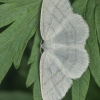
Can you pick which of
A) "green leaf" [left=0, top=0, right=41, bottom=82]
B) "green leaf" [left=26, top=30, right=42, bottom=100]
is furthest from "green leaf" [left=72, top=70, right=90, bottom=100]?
"green leaf" [left=0, top=0, right=41, bottom=82]

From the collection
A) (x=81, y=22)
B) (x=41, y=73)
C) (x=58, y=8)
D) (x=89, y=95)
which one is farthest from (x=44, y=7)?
(x=89, y=95)

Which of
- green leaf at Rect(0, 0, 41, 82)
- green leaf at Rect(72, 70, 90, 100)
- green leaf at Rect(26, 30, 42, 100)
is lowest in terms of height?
green leaf at Rect(72, 70, 90, 100)

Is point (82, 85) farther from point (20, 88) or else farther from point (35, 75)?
point (20, 88)

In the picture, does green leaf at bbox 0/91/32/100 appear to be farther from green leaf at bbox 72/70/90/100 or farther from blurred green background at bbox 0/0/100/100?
green leaf at bbox 72/70/90/100

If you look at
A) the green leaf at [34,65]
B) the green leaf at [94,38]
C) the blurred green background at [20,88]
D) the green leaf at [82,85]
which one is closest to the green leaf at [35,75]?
the green leaf at [34,65]

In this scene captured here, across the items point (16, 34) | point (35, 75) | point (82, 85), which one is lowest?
point (82, 85)

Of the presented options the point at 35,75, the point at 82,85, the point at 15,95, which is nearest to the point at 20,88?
the point at 15,95

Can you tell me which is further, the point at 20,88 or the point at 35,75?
the point at 20,88
